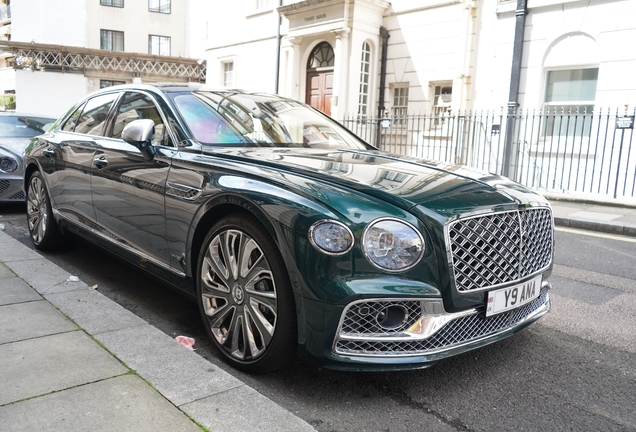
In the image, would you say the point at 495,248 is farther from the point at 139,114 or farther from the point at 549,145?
the point at 549,145

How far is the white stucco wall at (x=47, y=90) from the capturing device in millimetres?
34969

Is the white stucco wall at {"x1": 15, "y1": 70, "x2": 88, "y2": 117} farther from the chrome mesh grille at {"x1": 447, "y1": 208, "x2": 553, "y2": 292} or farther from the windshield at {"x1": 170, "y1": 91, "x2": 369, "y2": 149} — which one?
the chrome mesh grille at {"x1": 447, "y1": 208, "x2": 553, "y2": 292}

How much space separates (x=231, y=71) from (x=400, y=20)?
8597 millimetres

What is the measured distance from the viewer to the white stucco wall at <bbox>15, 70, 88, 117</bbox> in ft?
115

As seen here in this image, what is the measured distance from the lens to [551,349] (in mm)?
3416

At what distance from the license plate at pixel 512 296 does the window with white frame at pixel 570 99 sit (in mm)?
9234

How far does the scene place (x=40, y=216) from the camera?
18.0ft

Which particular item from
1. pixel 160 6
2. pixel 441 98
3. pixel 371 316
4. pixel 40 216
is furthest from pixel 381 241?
pixel 160 6

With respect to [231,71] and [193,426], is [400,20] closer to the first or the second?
[231,71]

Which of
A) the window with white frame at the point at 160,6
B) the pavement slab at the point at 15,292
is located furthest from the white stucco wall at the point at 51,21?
the pavement slab at the point at 15,292

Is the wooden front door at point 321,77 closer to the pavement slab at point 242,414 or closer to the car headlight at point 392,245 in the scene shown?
the car headlight at point 392,245

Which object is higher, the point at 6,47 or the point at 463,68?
the point at 6,47

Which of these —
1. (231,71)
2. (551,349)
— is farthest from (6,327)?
(231,71)

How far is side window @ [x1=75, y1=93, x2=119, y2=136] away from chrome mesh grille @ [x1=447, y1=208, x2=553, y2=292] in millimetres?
3196
